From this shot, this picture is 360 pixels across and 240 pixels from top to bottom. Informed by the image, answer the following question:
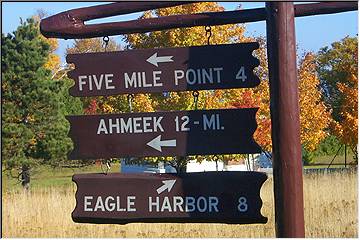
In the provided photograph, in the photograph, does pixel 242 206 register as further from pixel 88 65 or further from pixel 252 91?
pixel 252 91

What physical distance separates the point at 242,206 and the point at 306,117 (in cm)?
1215

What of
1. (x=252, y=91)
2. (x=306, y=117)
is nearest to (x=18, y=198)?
(x=252, y=91)

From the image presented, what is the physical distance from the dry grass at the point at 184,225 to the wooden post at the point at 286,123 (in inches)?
176

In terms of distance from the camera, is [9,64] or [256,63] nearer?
[256,63]

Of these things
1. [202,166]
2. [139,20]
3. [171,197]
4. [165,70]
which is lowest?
[202,166]

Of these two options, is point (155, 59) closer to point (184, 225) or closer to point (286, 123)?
point (286, 123)

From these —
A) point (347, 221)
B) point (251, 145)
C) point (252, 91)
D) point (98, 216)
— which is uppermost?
point (252, 91)

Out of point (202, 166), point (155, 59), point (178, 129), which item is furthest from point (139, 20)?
point (202, 166)

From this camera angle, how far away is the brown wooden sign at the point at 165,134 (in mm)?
3660

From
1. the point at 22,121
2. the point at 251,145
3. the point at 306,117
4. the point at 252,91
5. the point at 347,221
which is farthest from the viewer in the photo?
the point at 22,121

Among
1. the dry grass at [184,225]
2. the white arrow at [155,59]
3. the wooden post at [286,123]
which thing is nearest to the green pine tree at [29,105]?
the dry grass at [184,225]

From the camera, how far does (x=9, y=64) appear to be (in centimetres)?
1605

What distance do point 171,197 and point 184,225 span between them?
16.0 feet

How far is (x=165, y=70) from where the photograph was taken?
3.72 metres
